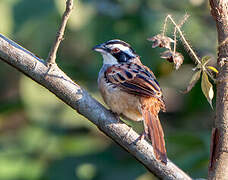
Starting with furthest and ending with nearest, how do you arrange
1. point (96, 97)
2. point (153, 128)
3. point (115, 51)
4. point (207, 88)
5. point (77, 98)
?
1. point (96, 97)
2. point (115, 51)
3. point (153, 128)
4. point (77, 98)
5. point (207, 88)

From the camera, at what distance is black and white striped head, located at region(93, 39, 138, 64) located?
13.5 ft

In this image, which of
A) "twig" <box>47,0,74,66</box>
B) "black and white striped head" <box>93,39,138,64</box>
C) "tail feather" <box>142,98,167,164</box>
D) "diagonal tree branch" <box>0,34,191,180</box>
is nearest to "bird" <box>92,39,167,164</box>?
"tail feather" <box>142,98,167,164</box>

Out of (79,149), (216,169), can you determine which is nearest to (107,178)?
(79,149)

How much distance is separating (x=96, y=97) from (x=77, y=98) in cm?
252

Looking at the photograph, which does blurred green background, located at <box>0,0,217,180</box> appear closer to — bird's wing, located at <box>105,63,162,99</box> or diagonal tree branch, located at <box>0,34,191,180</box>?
bird's wing, located at <box>105,63,162,99</box>

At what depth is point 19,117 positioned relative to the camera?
625cm

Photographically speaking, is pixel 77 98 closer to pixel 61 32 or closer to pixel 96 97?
pixel 61 32

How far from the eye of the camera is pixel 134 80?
3.64 m

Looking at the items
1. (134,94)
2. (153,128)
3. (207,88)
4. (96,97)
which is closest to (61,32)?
(207,88)

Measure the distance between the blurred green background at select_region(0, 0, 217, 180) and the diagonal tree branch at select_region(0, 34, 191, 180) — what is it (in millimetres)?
1804

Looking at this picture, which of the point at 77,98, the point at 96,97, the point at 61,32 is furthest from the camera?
the point at 96,97

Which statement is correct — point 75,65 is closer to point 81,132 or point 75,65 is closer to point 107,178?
point 81,132

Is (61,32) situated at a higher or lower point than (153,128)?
higher

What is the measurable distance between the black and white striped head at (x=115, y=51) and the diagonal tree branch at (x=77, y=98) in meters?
1.50
